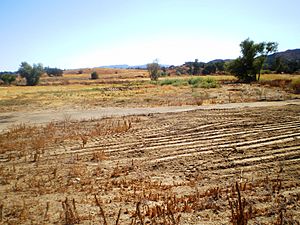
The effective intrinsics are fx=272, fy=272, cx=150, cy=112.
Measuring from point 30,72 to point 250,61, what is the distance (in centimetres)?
5954

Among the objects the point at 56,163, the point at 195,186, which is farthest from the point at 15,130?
the point at 195,186

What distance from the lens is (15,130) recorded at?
49.3 feet

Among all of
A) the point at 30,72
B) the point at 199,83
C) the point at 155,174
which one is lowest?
the point at 155,174

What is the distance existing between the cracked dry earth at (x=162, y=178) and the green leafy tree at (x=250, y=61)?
45387 mm

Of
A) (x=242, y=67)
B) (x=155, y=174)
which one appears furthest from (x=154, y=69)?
(x=155, y=174)

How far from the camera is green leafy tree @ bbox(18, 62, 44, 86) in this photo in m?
78.2

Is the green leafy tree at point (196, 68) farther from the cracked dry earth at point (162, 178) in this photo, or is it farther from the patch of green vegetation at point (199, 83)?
the cracked dry earth at point (162, 178)

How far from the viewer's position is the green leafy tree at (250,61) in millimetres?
54469

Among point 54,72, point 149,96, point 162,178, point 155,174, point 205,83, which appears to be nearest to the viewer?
point 162,178

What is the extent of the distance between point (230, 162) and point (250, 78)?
51.8 m

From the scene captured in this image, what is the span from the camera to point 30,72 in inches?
3091

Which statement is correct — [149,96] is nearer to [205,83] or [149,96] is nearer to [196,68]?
[205,83]

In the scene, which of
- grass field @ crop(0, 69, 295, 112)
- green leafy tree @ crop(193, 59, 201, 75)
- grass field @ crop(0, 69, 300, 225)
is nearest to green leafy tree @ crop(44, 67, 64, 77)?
green leafy tree @ crop(193, 59, 201, 75)

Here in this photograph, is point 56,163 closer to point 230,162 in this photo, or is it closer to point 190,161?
point 190,161
